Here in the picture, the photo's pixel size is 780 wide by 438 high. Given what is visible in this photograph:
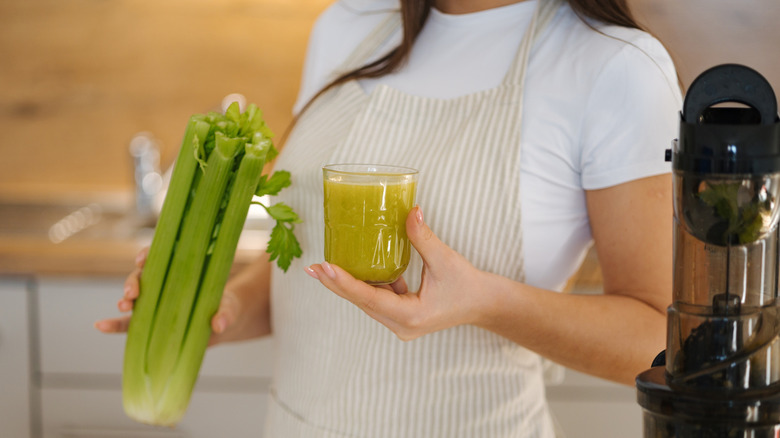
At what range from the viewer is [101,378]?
6.26 ft

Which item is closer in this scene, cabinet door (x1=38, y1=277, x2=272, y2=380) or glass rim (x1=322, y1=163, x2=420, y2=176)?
glass rim (x1=322, y1=163, x2=420, y2=176)

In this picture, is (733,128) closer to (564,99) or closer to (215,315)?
(564,99)

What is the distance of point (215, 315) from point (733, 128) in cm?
84

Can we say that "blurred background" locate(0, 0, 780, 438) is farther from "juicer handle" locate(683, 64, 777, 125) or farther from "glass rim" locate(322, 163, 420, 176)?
"juicer handle" locate(683, 64, 777, 125)

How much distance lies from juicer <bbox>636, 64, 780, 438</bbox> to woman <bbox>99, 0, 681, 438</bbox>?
0.33m

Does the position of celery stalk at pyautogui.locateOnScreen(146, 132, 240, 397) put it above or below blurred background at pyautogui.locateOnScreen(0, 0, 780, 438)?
below

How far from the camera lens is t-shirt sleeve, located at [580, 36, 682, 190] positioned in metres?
0.96

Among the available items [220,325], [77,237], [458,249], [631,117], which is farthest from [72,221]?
[631,117]

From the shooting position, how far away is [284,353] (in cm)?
123

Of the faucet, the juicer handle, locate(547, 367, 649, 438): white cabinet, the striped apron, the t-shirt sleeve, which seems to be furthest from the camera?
the faucet

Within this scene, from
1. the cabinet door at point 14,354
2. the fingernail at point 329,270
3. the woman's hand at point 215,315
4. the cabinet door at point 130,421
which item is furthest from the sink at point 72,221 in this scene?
the fingernail at point 329,270

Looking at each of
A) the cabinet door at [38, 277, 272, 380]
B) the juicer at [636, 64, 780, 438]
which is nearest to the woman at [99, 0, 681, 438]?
the juicer at [636, 64, 780, 438]

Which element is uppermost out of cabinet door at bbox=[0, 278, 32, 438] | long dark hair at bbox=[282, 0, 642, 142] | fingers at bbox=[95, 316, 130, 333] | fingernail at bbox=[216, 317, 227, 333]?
long dark hair at bbox=[282, 0, 642, 142]

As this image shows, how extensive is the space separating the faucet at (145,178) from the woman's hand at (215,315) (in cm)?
117
